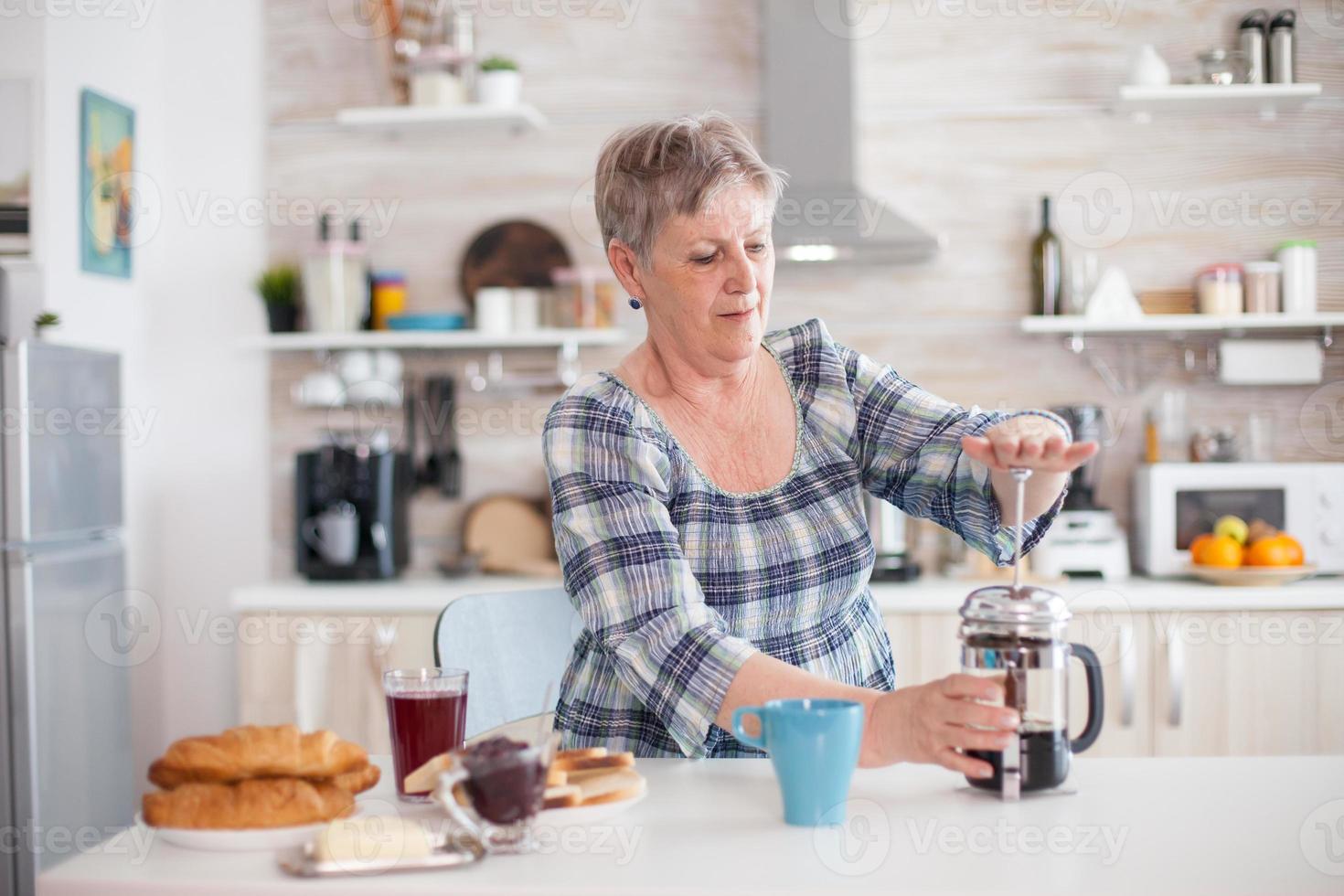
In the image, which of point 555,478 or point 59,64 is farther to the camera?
point 59,64

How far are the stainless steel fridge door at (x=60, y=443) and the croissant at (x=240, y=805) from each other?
189 cm

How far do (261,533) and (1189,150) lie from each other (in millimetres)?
2768

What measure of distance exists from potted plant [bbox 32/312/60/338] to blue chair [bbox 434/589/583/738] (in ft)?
5.96

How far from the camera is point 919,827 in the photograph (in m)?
1.03

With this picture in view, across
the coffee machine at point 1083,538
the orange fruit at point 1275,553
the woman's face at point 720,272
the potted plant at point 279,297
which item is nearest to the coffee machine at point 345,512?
the potted plant at point 279,297

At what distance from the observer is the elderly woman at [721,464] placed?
1.34m

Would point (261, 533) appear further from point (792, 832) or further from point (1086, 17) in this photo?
point (792, 832)

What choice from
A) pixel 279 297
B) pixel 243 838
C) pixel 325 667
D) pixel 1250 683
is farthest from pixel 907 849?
pixel 279 297

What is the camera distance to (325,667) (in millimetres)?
3146

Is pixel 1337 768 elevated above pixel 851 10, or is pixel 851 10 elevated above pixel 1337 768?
pixel 851 10

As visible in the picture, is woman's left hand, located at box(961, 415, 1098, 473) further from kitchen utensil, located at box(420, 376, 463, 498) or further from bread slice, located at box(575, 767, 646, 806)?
kitchen utensil, located at box(420, 376, 463, 498)

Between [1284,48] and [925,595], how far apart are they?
5.57 ft

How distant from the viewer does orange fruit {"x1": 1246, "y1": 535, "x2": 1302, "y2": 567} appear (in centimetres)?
302

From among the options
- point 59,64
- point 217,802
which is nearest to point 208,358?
point 59,64
